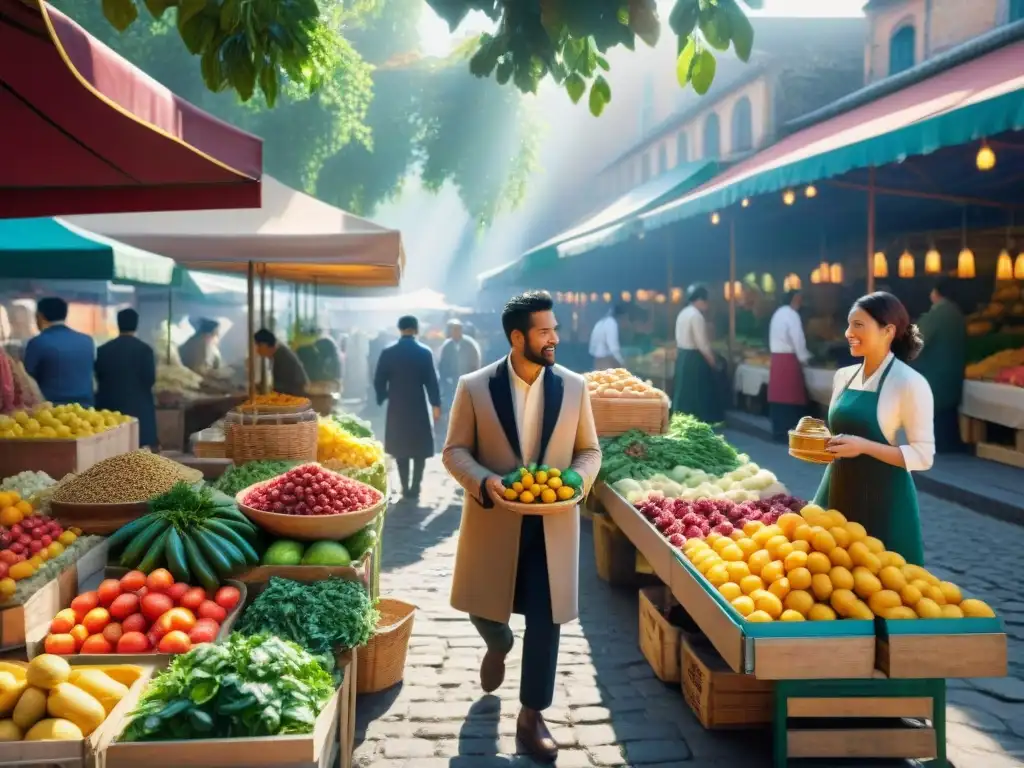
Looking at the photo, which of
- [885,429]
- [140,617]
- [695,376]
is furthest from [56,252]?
[695,376]

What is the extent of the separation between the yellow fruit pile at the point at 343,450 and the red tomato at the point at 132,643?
340 cm

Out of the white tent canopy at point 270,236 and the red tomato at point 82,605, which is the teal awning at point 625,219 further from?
the red tomato at point 82,605

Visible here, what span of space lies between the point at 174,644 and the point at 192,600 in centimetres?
39

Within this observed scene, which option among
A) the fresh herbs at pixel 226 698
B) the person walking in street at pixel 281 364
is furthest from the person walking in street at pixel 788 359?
the fresh herbs at pixel 226 698

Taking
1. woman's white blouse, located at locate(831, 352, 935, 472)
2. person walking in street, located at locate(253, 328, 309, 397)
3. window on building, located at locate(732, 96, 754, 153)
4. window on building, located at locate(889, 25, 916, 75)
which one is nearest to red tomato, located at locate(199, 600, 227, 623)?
woman's white blouse, located at locate(831, 352, 935, 472)

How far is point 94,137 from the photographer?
3471mm

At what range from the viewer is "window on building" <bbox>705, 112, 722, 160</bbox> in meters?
27.0

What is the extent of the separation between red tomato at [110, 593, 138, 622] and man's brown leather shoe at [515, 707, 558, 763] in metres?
1.78

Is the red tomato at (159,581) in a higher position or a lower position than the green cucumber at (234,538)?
lower

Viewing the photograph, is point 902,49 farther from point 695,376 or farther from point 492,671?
point 492,671

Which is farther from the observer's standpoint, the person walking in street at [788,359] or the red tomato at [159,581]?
the person walking in street at [788,359]

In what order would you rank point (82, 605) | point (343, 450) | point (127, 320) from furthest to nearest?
point (127, 320)
point (343, 450)
point (82, 605)

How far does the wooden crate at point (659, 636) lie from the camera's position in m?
4.87

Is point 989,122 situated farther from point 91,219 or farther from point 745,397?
point 745,397
